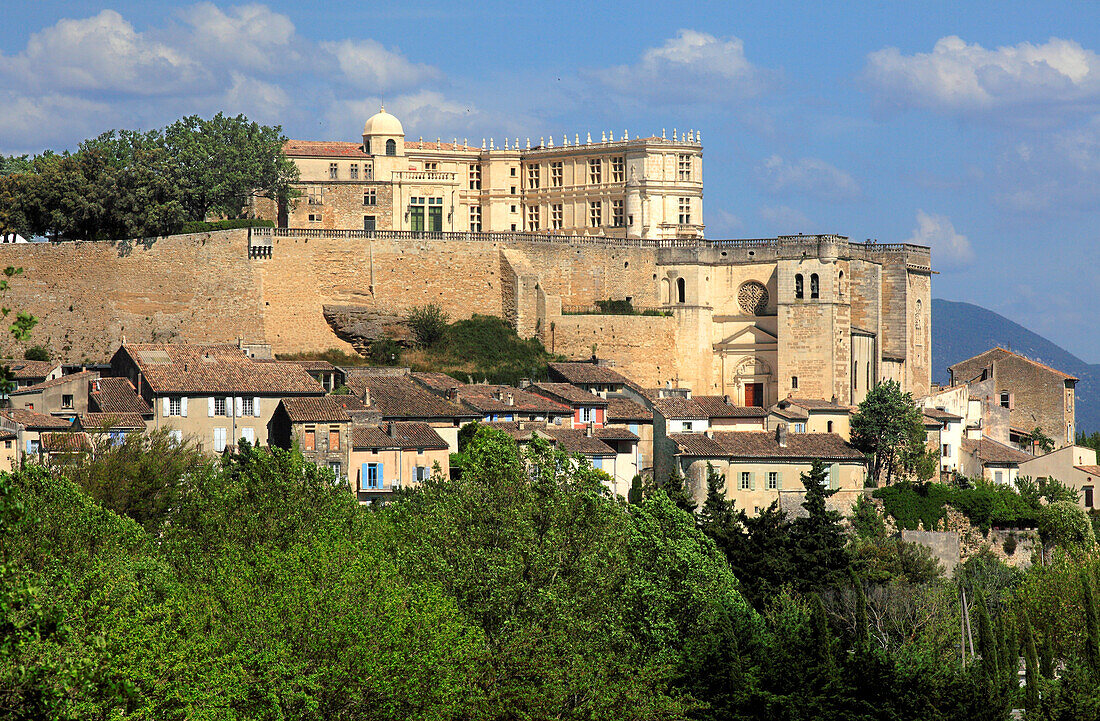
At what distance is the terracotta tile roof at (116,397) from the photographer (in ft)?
176

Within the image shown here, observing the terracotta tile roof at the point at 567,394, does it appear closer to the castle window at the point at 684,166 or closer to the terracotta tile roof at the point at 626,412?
the terracotta tile roof at the point at 626,412

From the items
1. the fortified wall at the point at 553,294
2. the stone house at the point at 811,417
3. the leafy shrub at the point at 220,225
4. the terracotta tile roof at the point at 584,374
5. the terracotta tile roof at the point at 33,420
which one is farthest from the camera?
the leafy shrub at the point at 220,225

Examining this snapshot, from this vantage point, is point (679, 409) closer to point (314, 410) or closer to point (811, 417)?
point (811, 417)

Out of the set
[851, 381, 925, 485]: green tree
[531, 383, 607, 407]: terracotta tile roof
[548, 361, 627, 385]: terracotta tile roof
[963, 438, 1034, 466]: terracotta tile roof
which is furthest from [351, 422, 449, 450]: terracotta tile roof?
[963, 438, 1034, 466]: terracotta tile roof

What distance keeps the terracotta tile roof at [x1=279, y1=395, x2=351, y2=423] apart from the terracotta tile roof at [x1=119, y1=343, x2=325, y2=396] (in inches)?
47.8

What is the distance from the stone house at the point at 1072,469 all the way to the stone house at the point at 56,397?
39.4m

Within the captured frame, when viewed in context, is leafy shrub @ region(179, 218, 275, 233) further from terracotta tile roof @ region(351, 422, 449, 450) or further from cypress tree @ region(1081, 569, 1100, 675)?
cypress tree @ region(1081, 569, 1100, 675)

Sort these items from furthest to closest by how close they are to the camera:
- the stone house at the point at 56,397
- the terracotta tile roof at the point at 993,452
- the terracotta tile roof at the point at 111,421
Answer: the terracotta tile roof at the point at 993,452 < the stone house at the point at 56,397 < the terracotta tile roof at the point at 111,421

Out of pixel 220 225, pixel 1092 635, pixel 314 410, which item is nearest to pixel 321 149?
pixel 220 225

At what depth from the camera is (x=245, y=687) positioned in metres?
24.4

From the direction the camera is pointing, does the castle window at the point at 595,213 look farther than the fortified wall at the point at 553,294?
Yes

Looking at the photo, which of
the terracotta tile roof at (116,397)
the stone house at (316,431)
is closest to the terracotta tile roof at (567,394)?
the stone house at (316,431)

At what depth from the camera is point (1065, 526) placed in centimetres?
5662

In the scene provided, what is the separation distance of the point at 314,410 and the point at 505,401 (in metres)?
10.6
